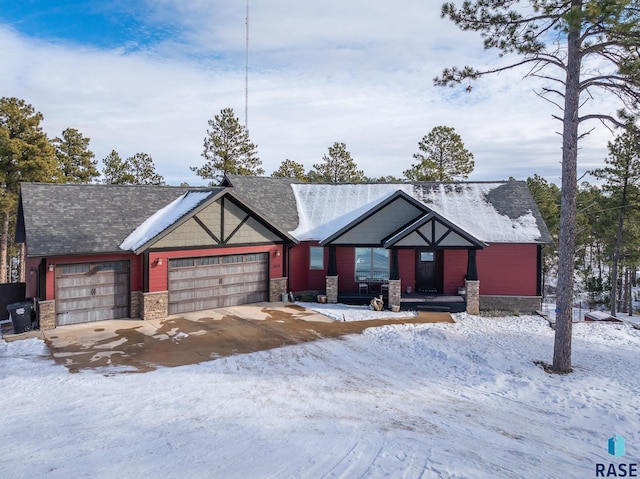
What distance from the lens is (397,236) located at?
1839 centimetres

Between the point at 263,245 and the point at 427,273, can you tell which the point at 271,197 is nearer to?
the point at 263,245

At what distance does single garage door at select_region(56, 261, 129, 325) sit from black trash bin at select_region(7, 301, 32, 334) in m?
0.87

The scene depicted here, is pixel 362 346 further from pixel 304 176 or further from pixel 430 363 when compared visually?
pixel 304 176

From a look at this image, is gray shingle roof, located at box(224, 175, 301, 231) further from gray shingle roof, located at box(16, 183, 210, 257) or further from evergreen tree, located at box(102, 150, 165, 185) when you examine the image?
evergreen tree, located at box(102, 150, 165, 185)

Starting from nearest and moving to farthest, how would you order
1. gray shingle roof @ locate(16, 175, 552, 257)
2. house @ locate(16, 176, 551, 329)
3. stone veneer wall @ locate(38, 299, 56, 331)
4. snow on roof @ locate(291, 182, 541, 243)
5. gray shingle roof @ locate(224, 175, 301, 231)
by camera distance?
stone veneer wall @ locate(38, 299, 56, 331) < gray shingle roof @ locate(16, 175, 552, 257) < house @ locate(16, 176, 551, 329) < snow on roof @ locate(291, 182, 541, 243) < gray shingle roof @ locate(224, 175, 301, 231)

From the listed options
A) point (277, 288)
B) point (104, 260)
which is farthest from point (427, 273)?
point (104, 260)

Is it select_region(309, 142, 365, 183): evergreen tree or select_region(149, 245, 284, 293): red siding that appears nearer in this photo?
select_region(149, 245, 284, 293): red siding

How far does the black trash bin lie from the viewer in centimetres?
1432

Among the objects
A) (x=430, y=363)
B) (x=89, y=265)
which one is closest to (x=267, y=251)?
(x=89, y=265)

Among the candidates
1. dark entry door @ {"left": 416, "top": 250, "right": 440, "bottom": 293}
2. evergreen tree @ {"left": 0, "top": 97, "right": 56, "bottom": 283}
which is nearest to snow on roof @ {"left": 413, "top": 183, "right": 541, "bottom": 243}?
dark entry door @ {"left": 416, "top": 250, "right": 440, "bottom": 293}

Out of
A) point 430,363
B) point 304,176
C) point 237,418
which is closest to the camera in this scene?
point 237,418

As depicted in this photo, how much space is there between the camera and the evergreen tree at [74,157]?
112ft

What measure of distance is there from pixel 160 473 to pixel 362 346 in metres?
8.04

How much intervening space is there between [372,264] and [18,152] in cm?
2123
